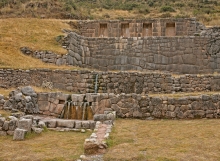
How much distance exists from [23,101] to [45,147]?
14.7 feet

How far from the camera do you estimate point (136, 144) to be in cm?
760

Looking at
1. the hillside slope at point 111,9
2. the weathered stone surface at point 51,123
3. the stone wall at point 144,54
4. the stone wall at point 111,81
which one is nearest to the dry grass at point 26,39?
the stone wall at point 111,81

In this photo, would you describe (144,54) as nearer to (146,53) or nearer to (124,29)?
(146,53)

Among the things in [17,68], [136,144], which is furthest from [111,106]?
[17,68]

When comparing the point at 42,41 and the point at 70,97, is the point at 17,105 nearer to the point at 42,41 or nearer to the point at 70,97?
the point at 70,97

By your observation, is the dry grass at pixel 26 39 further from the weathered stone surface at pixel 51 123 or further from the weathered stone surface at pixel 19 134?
the weathered stone surface at pixel 19 134

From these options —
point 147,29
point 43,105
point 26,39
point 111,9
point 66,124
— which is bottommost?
point 66,124

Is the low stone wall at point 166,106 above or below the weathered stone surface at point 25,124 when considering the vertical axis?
above

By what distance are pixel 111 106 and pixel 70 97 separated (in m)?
1.79

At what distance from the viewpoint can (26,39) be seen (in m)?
19.8

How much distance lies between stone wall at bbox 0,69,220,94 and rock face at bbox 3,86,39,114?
9.49 ft

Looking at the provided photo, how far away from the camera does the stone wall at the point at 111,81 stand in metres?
15.2

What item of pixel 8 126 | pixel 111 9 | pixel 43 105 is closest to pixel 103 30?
pixel 43 105

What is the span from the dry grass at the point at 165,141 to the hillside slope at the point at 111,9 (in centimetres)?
2078
